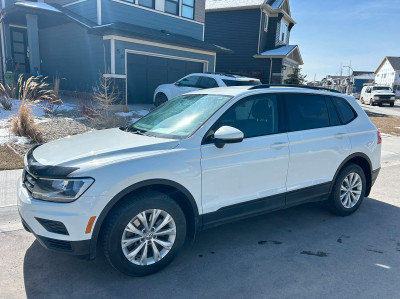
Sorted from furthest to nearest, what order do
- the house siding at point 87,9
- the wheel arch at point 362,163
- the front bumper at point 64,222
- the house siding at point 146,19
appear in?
the house siding at point 87,9
the house siding at point 146,19
the wheel arch at point 362,163
the front bumper at point 64,222

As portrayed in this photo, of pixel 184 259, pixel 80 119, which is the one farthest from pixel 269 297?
pixel 80 119

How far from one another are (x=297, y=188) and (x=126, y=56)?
11435mm

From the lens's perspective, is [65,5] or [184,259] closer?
[184,259]

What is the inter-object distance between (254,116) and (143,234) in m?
1.81

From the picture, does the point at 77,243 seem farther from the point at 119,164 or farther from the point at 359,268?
the point at 359,268

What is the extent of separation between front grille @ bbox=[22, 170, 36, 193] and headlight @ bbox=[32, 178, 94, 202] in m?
0.17

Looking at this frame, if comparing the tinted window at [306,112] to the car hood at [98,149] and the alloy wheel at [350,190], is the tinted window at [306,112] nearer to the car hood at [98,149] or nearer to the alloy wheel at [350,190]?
the alloy wheel at [350,190]

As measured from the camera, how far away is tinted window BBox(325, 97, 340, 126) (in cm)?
445

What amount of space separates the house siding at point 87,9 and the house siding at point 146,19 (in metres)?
0.52

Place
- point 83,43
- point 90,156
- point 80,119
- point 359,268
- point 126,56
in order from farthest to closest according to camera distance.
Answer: point 83,43
point 126,56
point 80,119
point 359,268
point 90,156

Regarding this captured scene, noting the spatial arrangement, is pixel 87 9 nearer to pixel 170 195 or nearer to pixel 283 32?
pixel 170 195

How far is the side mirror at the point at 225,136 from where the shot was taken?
3.19 meters

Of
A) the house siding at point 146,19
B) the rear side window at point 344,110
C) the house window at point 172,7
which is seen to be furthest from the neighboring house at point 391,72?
the rear side window at point 344,110

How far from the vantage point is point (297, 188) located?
4027 millimetres
